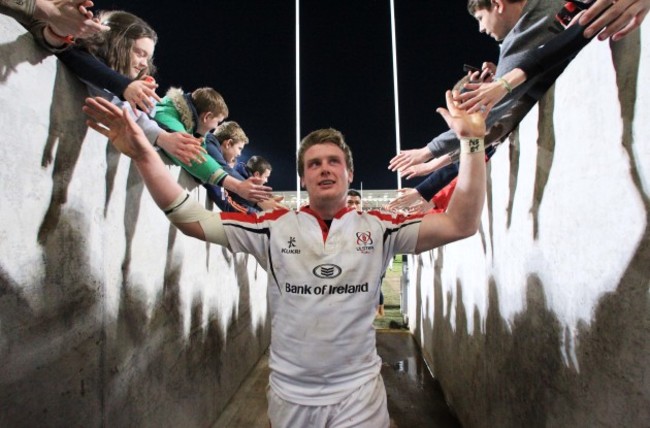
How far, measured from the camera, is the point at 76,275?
160 centimetres

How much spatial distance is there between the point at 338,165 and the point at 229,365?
112 inches

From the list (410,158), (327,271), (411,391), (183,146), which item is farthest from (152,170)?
(411,391)

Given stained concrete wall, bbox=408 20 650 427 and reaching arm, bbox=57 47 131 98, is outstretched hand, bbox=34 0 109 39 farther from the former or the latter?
stained concrete wall, bbox=408 20 650 427

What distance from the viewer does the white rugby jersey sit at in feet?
4.95

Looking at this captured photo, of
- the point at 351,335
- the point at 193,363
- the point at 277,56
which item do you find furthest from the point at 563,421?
the point at 277,56

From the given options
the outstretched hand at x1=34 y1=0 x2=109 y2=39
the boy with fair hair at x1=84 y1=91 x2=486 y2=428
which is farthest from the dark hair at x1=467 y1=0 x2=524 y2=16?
the outstretched hand at x1=34 y1=0 x2=109 y2=39

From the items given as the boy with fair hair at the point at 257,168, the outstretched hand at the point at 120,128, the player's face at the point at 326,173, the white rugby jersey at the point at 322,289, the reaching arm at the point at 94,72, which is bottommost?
the white rugby jersey at the point at 322,289

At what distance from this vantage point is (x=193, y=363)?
284 cm

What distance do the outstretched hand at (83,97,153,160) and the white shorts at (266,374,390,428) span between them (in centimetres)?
123

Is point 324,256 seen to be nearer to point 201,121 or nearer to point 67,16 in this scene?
point 67,16

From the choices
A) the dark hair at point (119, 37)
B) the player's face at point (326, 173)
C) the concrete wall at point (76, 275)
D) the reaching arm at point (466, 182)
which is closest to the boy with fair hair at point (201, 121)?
the concrete wall at point (76, 275)

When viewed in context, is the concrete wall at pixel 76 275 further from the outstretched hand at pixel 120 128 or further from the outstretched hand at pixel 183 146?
the outstretched hand at pixel 183 146

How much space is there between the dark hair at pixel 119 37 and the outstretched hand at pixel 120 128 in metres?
0.55

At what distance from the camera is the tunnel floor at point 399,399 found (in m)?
3.28
